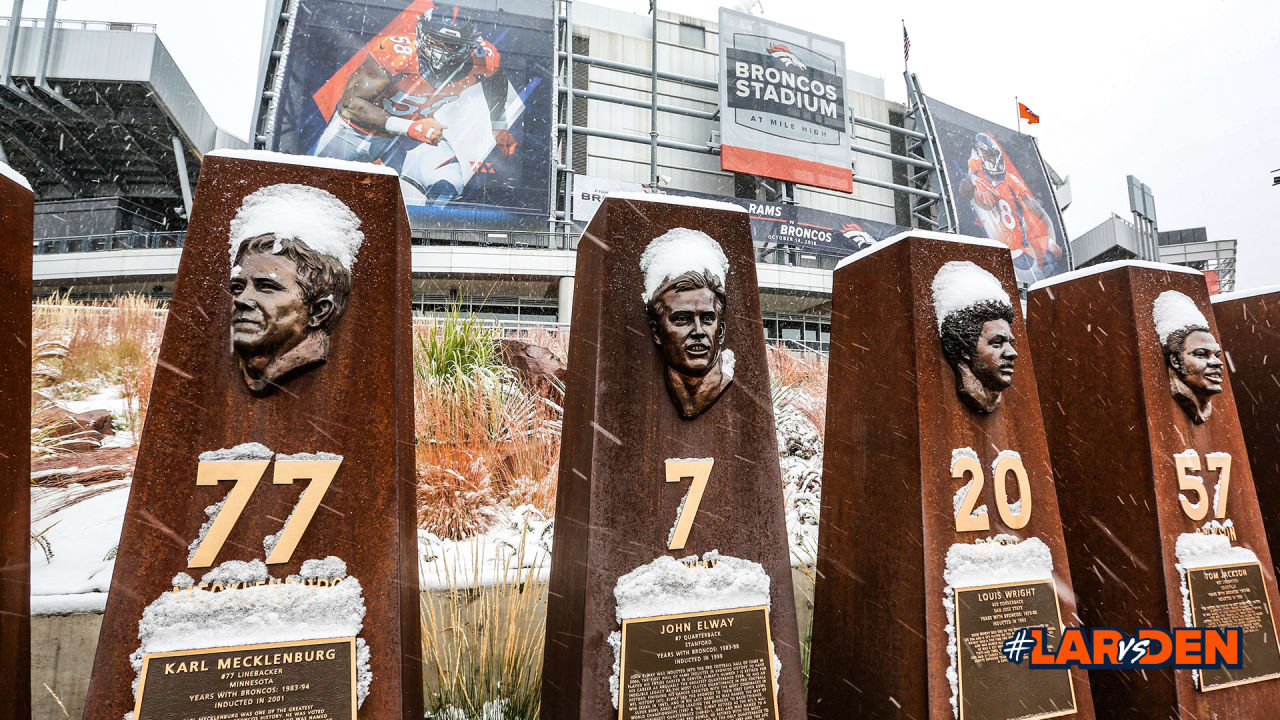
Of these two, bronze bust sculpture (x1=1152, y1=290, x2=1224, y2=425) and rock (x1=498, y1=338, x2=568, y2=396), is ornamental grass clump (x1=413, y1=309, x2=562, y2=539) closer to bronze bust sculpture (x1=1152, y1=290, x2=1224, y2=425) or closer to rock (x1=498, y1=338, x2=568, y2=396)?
rock (x1=498, y1=338, x2=568, y2=396)

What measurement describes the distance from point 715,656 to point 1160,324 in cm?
280

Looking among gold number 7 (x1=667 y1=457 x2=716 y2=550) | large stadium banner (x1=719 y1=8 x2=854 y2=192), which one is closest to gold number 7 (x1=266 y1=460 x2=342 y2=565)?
gold number 7 (x1=667 y1=457 x2=716 y2=550)

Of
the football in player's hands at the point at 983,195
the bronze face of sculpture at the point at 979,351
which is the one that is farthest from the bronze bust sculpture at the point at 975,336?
the football in player's hands at the point at 983,195

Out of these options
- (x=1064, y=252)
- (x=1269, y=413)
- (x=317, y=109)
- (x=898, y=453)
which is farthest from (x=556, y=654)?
(x=1064, y=252)

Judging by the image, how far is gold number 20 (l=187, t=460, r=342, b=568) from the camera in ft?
5.72

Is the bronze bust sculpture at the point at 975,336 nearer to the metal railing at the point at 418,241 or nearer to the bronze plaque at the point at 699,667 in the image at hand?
the bronze plaque at the point at 699,667

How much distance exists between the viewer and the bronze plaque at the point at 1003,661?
2.23 metres

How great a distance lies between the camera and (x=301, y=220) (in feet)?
6.24

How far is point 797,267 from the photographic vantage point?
77.6ft

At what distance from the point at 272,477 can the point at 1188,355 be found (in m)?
4.02

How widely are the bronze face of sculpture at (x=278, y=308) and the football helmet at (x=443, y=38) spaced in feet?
71.7

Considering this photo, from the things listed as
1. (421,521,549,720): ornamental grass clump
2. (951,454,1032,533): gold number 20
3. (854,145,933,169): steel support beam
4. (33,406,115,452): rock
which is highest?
(854,145,933,169): steel support beam

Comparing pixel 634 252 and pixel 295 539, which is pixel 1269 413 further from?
pixel 295 539

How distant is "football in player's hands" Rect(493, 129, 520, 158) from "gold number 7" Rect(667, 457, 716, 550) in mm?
20892
